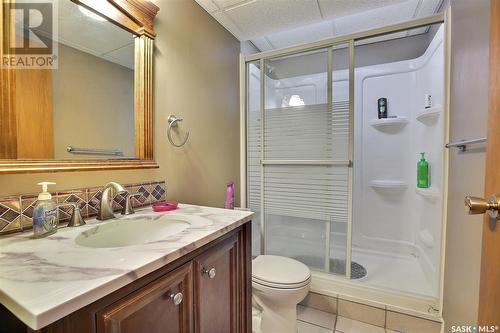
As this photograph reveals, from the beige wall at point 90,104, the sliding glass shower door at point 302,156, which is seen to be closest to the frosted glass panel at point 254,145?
the sliding glass shower door at point 302,156

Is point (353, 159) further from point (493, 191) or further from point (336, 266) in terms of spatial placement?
point (493, 191)

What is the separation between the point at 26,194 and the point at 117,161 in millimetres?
343

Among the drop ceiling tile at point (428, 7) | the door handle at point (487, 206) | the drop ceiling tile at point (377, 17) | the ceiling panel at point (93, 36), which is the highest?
the drop ceiling tile at point (377, 17)

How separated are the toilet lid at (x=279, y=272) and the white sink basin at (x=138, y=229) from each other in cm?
63

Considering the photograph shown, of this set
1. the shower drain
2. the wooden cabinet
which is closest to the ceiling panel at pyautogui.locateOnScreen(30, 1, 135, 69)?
the wooden cabinet

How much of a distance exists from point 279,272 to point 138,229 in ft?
2.81

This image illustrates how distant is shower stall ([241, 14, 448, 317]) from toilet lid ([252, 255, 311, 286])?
401 mm

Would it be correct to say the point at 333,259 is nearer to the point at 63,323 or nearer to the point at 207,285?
the point at 207,285

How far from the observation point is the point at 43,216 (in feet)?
2.34

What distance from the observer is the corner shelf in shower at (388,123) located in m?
2.22

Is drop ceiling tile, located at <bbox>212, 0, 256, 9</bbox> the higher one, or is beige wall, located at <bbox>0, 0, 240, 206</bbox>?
drop ceiling tile, located at <bbox>212, 0, 256, 9</bbox>

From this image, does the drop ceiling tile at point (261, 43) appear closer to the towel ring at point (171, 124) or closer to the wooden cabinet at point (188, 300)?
the towel ring at point (171, 124)

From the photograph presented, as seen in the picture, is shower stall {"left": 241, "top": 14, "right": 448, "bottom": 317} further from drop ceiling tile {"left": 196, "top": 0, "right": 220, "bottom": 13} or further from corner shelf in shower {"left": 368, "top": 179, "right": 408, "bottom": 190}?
drop ceiling tile {"left": 196, "top": 0, "right": 220, "bottom": 13}

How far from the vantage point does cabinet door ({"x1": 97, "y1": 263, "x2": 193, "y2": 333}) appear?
1.60 feet
